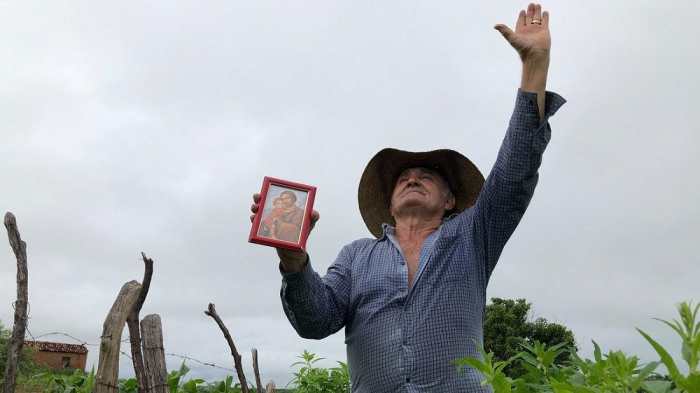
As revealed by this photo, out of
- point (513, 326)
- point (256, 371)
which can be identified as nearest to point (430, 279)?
point (256, 371)

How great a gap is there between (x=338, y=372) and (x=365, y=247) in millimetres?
2265

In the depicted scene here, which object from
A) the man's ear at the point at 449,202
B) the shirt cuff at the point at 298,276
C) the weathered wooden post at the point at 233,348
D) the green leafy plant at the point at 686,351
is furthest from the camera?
the weathered wooden post at the point at 233,348

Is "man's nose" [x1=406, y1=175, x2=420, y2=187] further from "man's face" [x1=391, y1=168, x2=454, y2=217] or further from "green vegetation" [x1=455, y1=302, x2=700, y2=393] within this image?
"green vegetation" [x1=455, y1=302, x2=700, y2=393]

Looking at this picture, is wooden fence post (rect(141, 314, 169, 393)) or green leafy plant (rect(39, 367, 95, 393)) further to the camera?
green leafy plant (rect(39, 367, 95, 393))

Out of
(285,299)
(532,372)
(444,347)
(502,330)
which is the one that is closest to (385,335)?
(444,347)

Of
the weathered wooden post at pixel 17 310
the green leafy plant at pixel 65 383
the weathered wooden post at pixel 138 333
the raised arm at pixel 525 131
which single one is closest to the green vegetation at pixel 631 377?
the raised arm at pixel 525 131

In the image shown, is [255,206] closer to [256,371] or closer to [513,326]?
[256,371]

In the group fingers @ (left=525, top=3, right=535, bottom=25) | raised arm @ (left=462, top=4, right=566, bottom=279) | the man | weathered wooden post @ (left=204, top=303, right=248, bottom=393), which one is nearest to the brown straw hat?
the man

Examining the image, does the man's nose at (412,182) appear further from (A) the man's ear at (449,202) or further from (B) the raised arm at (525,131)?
(B) the raised arm at (525,131)

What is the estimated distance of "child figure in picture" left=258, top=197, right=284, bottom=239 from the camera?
7.22 feet

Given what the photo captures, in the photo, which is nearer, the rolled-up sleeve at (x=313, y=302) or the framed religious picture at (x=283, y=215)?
the framed religious picture at (x=283, y=215)

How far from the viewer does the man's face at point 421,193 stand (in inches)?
107

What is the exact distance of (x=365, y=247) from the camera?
2699 mm

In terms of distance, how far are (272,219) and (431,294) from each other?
615 millimetres
